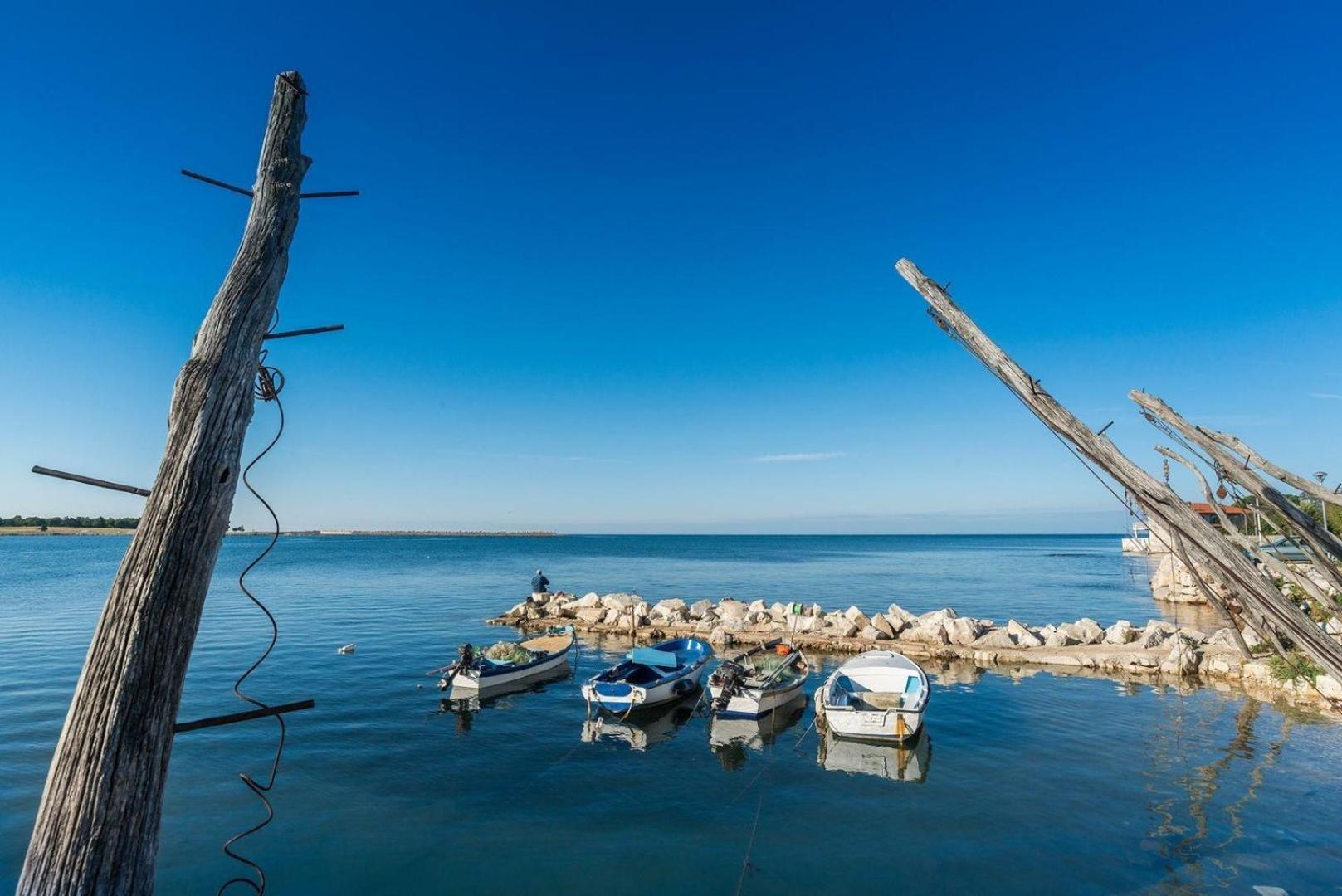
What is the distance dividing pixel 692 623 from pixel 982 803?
2084cm

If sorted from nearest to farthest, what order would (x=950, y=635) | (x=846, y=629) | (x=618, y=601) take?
(x=950, y=635) < (x=846, y=629) < (x=618, y=601)

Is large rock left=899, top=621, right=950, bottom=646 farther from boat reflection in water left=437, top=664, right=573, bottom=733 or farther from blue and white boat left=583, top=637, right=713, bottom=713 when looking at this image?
boat reflection in water left=437, top=664, right=573, bottom=733

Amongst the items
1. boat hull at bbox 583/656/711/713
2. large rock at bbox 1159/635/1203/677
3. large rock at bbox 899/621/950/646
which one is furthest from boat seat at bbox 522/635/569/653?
large rock at bbox 1159/635/1203/677

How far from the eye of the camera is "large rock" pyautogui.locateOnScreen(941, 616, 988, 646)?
28.9 m

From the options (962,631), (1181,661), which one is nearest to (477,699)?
(962,631)

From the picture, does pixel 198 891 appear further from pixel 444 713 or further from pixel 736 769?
pixel 736 769

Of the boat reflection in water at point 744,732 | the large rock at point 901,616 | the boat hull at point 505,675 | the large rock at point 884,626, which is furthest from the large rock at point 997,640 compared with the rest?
the boat hull at point 505,675

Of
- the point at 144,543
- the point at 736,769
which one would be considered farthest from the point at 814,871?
the point at 144,543

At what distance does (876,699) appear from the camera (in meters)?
19.6

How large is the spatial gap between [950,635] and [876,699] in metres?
11.6

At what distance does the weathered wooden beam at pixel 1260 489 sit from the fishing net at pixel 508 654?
2135 centimetres

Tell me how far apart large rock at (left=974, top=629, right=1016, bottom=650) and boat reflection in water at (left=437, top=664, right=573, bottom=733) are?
1876 centimetres

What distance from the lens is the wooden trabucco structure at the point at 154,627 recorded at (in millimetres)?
2756

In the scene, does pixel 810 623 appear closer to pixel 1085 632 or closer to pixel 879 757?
pixel 1085 632
